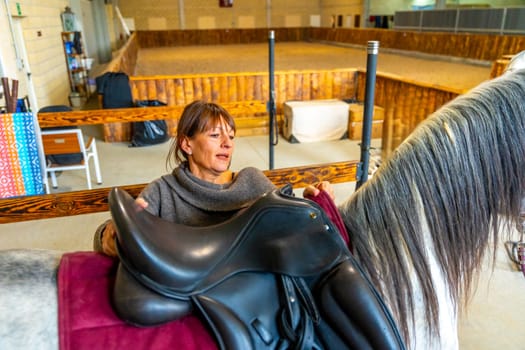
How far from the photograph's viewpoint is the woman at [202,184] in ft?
3.48

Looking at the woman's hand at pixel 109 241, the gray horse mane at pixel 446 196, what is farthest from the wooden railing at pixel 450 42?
the woman's hand at pixel 109 241

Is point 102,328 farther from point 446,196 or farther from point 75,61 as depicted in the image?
point 75,61

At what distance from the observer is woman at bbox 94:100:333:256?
106cm

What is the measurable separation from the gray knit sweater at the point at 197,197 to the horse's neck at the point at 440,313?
480 millimetres

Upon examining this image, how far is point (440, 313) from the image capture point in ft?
3.05

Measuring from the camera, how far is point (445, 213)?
34.0 inches

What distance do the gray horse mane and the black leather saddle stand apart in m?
0.14

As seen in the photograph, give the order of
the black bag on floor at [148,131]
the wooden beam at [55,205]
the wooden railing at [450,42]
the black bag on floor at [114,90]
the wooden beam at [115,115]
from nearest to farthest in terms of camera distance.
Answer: the wooden beam at [55,205] < the wooden beam at [115,115] < the black bag on floor at [114,90] < the black bag on floor at [148,131] < the wooden railing at [450,42]

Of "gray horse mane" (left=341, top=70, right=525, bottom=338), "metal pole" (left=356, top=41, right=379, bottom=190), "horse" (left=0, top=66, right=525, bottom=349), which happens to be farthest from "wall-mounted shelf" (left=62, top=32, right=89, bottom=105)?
"gray horse mane" (left=341, top=70, right=525, bottom=338)

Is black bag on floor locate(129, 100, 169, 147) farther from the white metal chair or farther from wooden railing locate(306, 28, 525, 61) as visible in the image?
wooden railing locate(306, 28, 525, 61)

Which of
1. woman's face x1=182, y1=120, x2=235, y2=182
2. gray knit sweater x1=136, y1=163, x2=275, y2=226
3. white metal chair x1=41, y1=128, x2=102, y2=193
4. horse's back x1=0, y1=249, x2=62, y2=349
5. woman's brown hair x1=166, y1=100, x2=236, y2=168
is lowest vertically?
white metal chair x1=41, y1=128, x2=102, y2=193

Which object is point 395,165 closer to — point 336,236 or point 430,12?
point 336,236

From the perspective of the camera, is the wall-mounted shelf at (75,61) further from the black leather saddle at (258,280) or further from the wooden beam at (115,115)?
the black leather saddle at (258,280)

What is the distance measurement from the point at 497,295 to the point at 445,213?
1.58m
